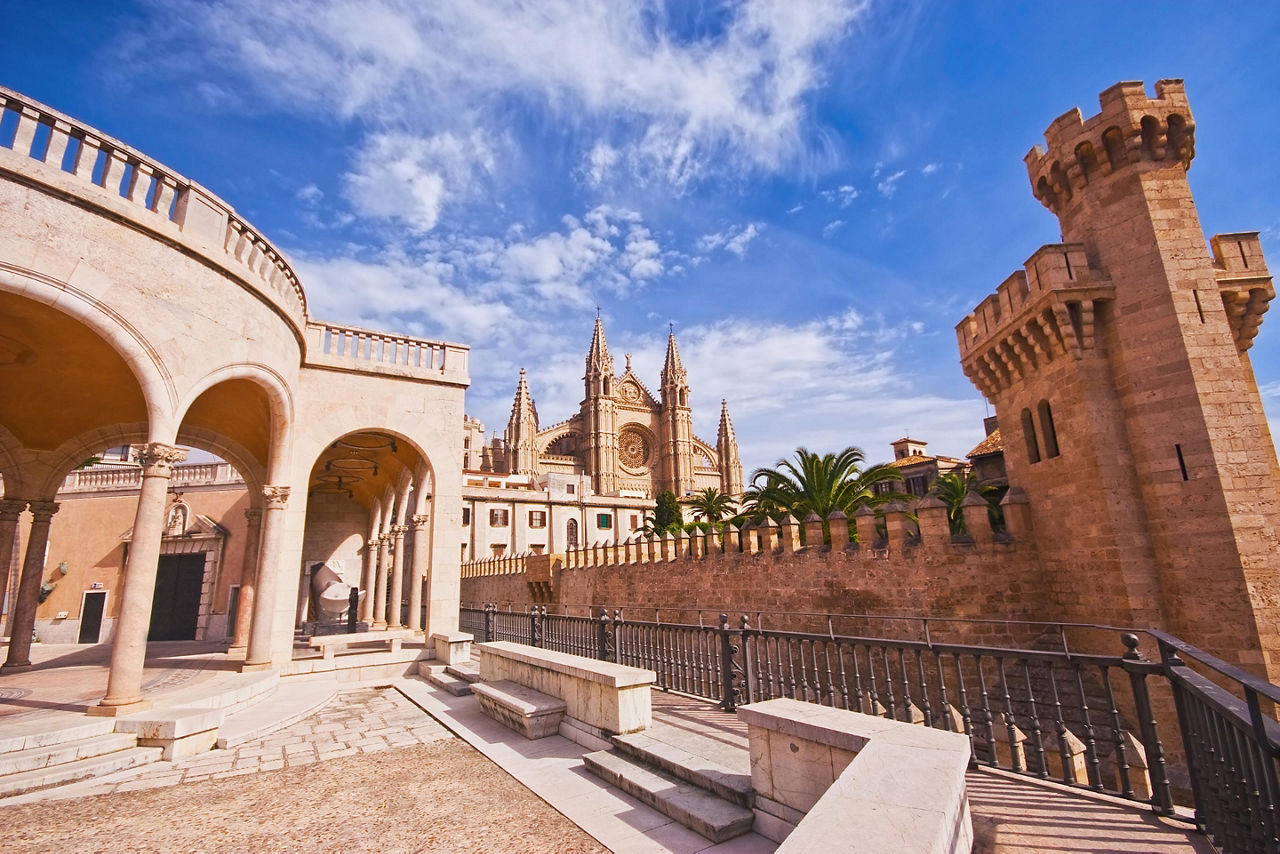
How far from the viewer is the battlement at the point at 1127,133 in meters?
10.4

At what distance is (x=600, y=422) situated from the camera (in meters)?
59.7

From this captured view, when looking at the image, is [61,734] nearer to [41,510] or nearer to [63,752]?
[63,752]

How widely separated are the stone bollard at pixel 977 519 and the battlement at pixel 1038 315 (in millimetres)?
2944

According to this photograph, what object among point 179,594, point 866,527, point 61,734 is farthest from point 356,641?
point 866,527

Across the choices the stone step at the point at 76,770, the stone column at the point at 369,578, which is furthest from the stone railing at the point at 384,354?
the stone column at the point at 369,578

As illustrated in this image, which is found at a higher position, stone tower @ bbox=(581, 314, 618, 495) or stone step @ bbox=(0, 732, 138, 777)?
stone tower @ bbox=(581, 314, 618, 495)

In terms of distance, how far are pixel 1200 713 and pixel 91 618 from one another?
25.9 m

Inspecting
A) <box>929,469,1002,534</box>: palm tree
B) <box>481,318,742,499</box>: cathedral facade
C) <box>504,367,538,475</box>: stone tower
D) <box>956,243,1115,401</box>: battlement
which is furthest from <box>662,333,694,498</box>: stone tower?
<box>956,243,1115,401</box>: battlement

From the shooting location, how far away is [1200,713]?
3311mm

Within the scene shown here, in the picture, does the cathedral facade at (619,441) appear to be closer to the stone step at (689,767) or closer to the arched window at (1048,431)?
the arched window at (1048,431)

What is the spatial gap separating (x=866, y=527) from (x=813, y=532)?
1.64m

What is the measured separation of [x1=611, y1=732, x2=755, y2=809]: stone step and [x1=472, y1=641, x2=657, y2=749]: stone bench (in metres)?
0.19

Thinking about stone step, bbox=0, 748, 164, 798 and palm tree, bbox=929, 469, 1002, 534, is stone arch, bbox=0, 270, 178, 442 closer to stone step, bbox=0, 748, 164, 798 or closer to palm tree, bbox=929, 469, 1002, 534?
stone step, bbox=0, 748, 164, 798

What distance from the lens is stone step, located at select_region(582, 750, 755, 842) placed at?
11.8 ft
